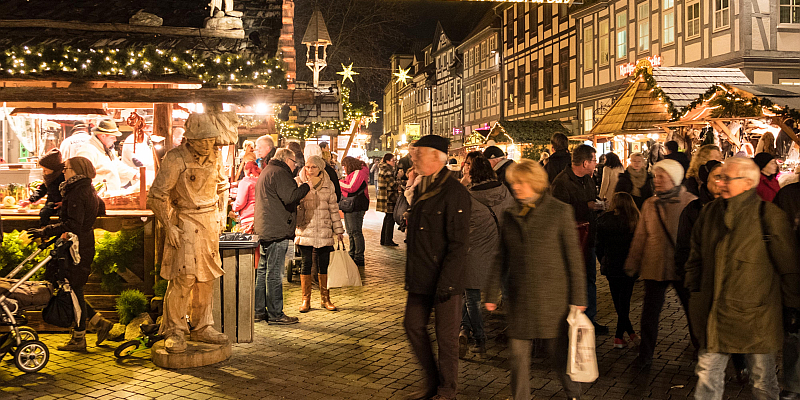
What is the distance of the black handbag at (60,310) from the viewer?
21.3 ft

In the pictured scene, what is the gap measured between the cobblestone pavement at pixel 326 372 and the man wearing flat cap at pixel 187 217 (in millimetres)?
600

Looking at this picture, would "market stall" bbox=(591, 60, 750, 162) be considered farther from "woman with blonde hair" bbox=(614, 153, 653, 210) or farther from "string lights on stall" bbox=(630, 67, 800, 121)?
"woman with blonde hair" bbox=(614, 153, 653, 210)

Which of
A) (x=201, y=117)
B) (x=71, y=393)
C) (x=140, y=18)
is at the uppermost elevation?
(x=140, y=18)

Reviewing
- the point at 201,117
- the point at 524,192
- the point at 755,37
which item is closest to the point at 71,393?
the point at 201,117

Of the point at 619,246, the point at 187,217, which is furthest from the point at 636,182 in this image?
the point at 187,217

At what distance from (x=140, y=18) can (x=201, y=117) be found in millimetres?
3450

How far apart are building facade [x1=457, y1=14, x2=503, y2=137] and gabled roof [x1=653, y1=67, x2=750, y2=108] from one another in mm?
26921

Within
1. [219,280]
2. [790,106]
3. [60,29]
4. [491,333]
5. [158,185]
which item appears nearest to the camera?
[158,185]

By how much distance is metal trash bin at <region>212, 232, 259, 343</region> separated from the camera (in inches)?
276

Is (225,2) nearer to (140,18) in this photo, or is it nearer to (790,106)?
(140,18)

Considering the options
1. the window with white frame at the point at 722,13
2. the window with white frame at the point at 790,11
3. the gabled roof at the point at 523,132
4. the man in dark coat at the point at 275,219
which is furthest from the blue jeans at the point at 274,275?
the gabled roof at the point at 523,132

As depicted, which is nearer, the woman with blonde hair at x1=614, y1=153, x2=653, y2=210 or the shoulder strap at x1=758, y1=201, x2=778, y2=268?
the shoulder strap at x1=758, y1=201, x2=778, y2=268

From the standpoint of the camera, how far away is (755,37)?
67.9 ft

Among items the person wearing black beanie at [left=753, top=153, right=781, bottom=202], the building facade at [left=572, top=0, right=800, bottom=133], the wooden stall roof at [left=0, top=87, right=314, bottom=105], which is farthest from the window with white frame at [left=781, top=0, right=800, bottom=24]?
the wooden stall roof at [left=0, top=87, right=314, bottom=105]
